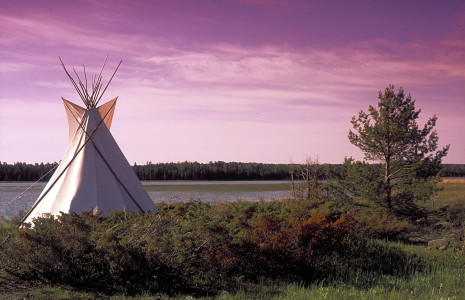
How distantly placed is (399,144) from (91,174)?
38.2ft

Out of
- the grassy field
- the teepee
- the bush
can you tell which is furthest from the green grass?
the teepee

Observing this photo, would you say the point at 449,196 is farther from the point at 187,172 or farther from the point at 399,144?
the point at 187,172

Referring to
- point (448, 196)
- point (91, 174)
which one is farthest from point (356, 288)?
point (448, 196)

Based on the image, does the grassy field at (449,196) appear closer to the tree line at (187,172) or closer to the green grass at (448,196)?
the green grass at (448,196)

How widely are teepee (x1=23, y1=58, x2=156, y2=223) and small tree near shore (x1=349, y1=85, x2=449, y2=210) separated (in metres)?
9.08

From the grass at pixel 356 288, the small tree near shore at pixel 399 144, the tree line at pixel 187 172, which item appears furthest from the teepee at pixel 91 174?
the tree line at pixel 187 172

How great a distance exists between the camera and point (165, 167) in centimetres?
6378

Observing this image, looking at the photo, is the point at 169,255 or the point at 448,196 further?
the point at 448,196

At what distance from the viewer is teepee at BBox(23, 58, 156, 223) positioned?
1188 cm

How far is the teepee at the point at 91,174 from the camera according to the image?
468 inches

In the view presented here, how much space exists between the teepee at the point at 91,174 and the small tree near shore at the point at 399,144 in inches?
357

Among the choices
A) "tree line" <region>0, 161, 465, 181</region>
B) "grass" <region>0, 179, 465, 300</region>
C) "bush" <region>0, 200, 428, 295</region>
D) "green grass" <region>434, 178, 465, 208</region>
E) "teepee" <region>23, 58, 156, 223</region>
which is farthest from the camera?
"tree line" <region>0, 161, 465, 181</region>

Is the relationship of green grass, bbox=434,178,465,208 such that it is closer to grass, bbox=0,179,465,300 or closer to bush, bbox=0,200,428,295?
grass, bbox=0,179,465,300

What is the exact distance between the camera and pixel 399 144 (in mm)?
16453
